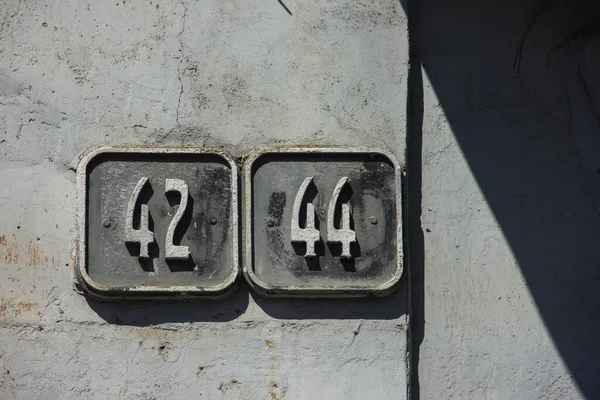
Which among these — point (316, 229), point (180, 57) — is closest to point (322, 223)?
point (316, 229)

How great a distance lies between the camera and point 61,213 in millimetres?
3451

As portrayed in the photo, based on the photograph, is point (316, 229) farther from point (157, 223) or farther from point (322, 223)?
point (157, 223)

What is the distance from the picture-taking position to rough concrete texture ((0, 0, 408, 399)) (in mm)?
3379

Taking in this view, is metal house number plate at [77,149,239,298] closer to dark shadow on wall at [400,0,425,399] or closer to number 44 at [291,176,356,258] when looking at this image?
number 44 at [291,176,356,258]

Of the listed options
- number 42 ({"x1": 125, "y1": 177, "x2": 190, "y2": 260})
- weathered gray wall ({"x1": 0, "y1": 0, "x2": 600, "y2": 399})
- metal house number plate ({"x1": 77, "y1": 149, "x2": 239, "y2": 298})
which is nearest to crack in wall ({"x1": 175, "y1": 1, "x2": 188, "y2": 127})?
weathered gray wall ({"x1": 0, "y1": 0, "x2": 600, "y2": 399})

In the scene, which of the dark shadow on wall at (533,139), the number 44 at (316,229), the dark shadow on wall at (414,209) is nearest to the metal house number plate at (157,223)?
the number 44 at (316,229)

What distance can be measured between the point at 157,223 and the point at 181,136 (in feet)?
1.22

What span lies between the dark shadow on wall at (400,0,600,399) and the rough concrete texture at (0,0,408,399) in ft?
0.89

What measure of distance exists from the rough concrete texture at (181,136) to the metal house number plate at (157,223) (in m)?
0.10

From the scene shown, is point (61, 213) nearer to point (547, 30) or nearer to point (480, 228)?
point (480, 228)

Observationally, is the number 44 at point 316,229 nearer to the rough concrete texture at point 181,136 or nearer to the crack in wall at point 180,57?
the rough concrete texture at point 181,136

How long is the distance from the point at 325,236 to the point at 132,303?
799mm

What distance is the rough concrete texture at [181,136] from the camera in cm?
338

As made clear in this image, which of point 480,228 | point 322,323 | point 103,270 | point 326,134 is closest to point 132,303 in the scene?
point 103,270
